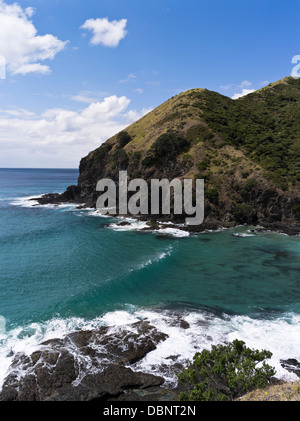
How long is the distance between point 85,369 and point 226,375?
1034 centimetres

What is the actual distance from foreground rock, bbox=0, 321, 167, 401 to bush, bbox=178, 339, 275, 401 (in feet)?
10.0

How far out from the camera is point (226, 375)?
16.8 metres

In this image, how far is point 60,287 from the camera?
32.0m

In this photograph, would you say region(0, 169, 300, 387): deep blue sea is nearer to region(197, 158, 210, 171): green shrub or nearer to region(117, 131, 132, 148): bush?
region(197, 158, 210, 171): green shrub

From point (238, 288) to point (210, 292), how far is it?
157 inches

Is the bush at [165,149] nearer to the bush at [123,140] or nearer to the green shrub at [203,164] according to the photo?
the green shrub at [203,164]

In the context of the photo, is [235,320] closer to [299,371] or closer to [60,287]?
[299,371]

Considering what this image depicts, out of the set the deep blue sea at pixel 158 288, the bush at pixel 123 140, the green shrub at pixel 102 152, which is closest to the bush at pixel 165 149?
the bush at pixel 123 140

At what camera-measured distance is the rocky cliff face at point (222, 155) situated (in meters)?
64.8

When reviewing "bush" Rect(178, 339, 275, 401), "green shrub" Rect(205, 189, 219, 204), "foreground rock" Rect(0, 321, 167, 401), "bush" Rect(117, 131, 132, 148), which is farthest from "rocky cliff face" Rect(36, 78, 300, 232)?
"bush" Rect(178, 339, 275, 401)

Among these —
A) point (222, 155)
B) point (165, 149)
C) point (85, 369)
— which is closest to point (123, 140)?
point (165, 149)

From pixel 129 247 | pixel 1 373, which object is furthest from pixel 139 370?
pixel 129 247

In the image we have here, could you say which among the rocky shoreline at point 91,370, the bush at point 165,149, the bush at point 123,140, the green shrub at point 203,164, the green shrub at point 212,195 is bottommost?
the rocky shoreline at point 91,370

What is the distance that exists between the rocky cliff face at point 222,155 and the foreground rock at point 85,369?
148ft
